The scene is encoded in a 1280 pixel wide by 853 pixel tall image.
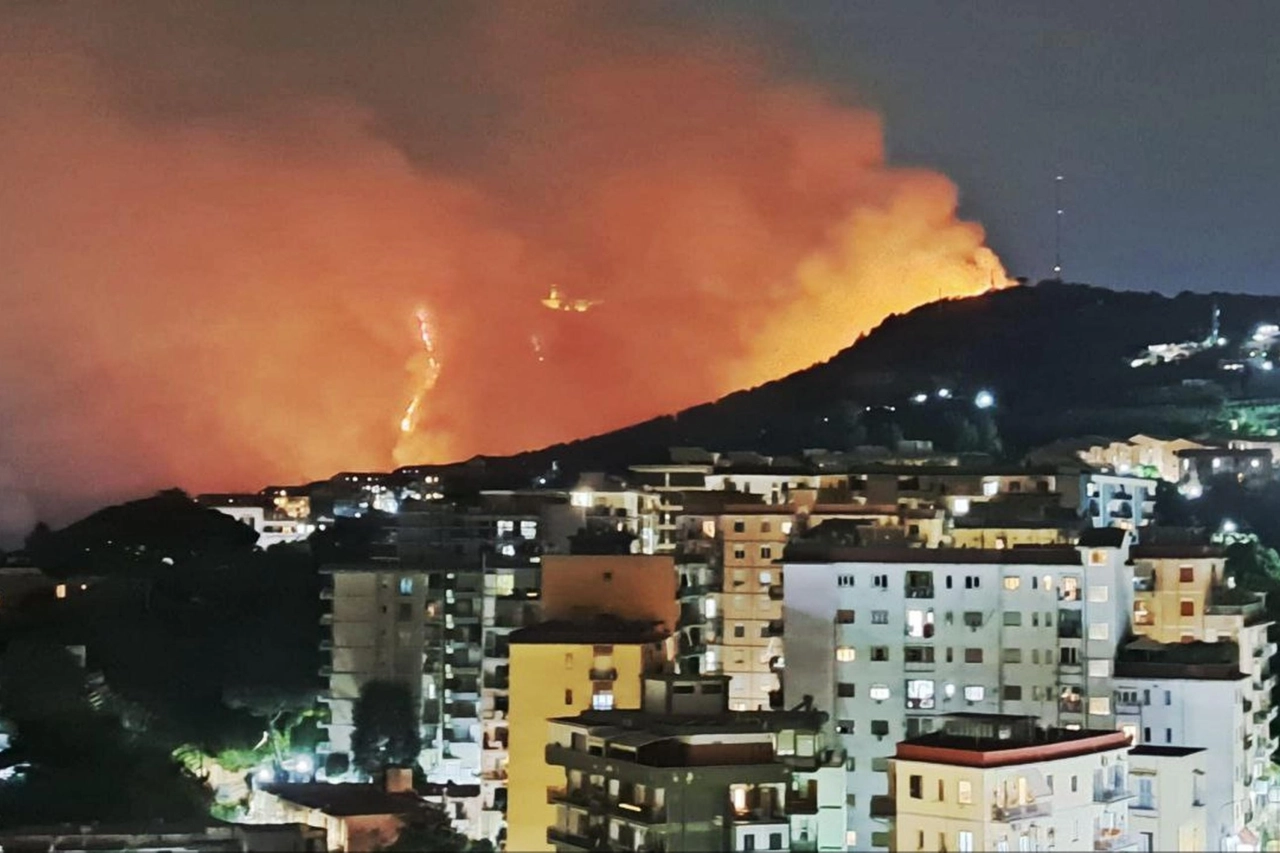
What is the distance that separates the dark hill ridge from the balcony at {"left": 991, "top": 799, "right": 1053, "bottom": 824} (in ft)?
61.7

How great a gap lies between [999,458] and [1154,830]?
12923 millimetres

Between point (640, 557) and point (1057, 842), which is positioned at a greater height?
point (640, 557)

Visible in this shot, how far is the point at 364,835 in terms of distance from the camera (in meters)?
12.4

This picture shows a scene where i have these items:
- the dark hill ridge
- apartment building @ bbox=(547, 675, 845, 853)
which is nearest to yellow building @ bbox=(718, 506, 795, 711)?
apartment building @ bbox=(547, 675, 845, 853)

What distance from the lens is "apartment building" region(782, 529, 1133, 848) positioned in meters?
13.8

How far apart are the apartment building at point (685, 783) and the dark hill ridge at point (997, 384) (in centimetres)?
1713

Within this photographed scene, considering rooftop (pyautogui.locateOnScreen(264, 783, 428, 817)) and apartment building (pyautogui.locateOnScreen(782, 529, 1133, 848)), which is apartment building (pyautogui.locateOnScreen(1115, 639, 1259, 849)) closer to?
apartment building (pyautogui.locateOnScreen(782, 529, 1133, 848))

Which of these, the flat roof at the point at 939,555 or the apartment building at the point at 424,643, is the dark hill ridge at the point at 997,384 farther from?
the flat roof at the point at 939,555

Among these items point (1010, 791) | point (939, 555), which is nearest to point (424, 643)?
point (939, 555)

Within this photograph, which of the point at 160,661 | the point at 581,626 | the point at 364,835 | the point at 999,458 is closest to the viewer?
the point at 364,835

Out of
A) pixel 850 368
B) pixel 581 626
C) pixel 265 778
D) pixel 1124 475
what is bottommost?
pixel 265 778

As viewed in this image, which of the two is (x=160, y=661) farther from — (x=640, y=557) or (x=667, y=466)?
(x=667, y=466)

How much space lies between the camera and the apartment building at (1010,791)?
1019 cm

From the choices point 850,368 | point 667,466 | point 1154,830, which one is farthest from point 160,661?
point 850,368
